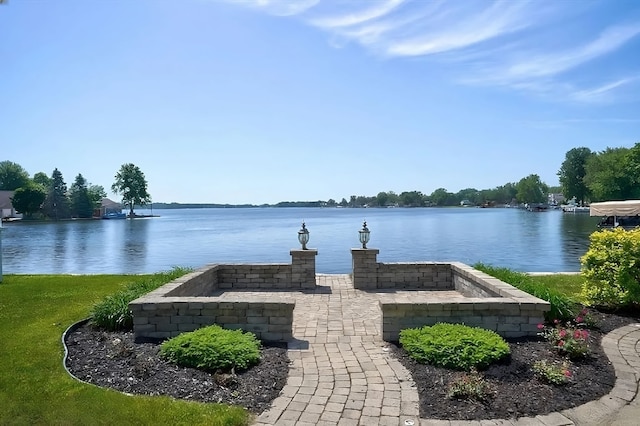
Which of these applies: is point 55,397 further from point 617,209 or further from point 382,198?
point 382,198

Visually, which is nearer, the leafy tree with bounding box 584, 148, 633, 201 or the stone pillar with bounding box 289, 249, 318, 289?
the stone pillar with bounding box 289, 249, 318, 289

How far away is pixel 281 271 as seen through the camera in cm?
983

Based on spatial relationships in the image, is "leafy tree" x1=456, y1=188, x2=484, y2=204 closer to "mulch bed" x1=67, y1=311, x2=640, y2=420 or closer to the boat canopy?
the boat canopy

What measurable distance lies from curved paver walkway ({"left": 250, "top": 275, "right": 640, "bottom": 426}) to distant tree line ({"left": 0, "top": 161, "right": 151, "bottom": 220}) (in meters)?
81.1

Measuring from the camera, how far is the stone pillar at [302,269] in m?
9.74

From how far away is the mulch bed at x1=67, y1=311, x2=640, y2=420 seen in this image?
379 centimetres

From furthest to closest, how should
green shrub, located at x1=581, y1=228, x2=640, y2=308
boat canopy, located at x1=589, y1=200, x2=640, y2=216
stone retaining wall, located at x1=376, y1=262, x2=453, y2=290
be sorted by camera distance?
boat canopy, located at x1=589, y1=200, x2=640, y2=216, stone retaining wall, located at x1=376, y1=262, x2=453, y2=290, green shrub, located at x1=581, y1=228, x2=640, y2=308

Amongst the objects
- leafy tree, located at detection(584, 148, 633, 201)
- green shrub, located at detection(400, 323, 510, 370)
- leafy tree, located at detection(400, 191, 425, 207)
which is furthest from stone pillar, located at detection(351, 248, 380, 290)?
leafy tree, located at detection(400, 191, 425, 207)

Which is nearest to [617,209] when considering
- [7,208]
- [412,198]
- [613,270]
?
[613,270]

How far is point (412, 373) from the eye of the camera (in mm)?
4488

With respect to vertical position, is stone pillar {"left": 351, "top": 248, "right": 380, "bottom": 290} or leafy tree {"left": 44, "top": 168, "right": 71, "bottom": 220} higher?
leafy tree {"left": 44, "top": 168, "right": 71, "bottom": 220}

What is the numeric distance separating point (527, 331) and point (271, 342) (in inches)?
128

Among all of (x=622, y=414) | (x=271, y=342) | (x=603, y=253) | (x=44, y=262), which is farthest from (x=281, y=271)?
(x=44, y=262)

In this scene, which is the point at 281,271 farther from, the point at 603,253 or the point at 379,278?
the point at 603,253
